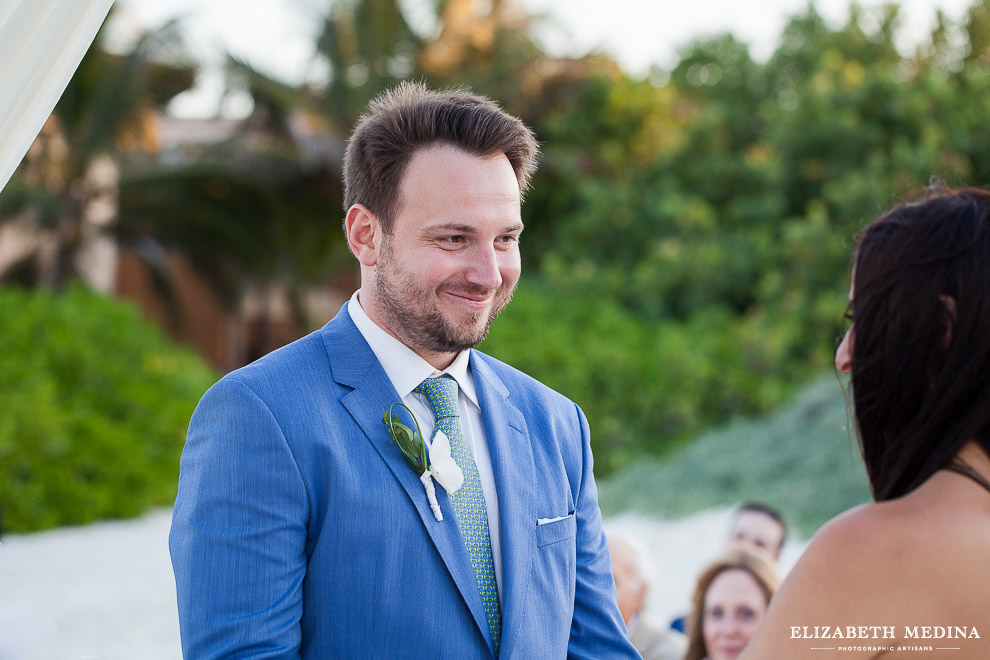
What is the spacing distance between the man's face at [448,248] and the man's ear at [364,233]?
0.04 m

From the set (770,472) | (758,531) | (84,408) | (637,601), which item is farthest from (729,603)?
(84,408)

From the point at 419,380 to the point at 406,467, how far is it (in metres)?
0.23

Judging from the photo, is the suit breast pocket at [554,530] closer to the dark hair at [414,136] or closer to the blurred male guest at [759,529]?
the dark hair at [414,136]

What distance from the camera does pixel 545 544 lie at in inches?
79.3

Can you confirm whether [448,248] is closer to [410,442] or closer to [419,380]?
[419,380]

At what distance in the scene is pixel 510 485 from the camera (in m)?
2.00

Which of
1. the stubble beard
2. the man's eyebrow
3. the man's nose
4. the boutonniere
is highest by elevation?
the man's eyebrow

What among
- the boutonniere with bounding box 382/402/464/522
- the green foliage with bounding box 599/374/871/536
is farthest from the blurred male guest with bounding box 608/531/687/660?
the green foliage with bounding box 599/374/871/536

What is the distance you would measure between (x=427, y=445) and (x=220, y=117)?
54.8ft

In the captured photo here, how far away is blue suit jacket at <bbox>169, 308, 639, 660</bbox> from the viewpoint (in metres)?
1.69

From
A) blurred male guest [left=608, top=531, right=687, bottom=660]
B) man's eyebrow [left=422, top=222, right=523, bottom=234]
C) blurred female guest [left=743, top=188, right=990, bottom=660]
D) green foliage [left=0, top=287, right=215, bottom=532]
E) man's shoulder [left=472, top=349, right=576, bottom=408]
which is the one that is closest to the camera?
blurred female guest [left=743, top=188, right=990, bottom=660]

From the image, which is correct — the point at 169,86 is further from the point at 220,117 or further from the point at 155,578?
the point at 155,578

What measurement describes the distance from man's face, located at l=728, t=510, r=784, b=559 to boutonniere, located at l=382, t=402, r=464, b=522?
354cm

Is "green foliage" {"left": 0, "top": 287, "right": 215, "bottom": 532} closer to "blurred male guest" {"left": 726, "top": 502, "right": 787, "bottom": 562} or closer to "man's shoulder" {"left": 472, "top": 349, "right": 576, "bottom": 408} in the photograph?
"blurred male guest" {"left": 726, "top": 502, "right": 787, "bottom": 562}
